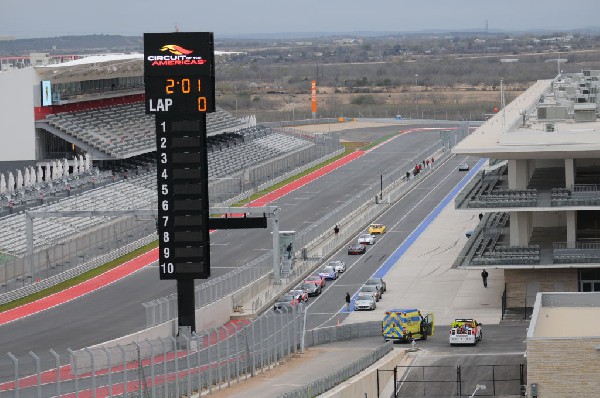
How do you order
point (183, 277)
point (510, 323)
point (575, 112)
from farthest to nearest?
point (575, 112), point (510, 323), point (183, 277)

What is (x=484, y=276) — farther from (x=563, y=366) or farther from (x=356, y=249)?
(x=563, y=366)

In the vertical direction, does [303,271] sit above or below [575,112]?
below

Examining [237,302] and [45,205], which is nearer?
[237,302]

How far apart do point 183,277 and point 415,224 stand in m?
48.3

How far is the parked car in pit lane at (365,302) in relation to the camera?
8000 cm

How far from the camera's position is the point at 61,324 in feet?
247

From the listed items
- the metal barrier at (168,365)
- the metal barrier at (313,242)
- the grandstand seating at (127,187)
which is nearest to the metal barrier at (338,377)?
the metal barrier at (168,365)

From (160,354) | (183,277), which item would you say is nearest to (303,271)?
(183,277)

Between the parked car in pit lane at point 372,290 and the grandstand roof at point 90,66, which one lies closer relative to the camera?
the parked car in pit lane at point 372,290

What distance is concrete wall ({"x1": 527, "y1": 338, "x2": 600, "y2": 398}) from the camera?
47.8m

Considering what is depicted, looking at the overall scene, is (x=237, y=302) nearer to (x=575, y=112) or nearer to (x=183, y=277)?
(x=183, y=277)

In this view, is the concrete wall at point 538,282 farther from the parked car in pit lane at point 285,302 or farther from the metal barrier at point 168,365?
the metal barrier at point 168,365

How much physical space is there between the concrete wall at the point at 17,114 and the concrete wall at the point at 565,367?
7585 centimetres

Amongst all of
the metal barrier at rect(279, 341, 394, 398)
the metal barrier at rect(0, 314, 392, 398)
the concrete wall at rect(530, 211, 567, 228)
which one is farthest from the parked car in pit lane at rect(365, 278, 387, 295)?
the metal barrier at rect(279, 341, 394, 398)
